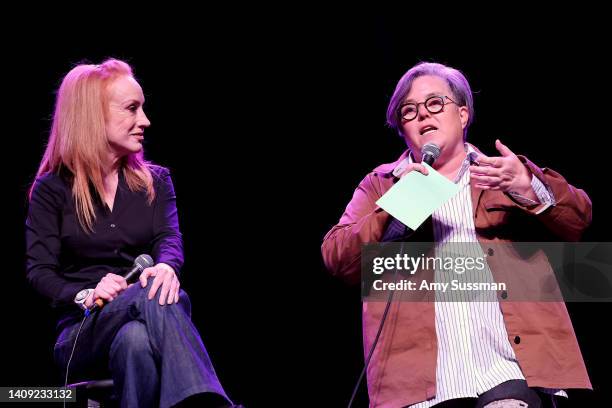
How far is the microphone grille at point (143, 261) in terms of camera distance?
2.34m

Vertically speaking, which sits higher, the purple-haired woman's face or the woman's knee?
the purple-haired woman's face

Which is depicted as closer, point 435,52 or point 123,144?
point 123,144

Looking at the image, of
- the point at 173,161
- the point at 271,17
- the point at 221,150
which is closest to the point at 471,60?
the point at 271,17

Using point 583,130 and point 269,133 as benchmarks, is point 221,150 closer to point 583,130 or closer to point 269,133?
point 269,133

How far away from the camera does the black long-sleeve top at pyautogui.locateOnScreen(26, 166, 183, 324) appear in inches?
96.1

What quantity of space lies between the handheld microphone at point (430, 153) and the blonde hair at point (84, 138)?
39.3 inches

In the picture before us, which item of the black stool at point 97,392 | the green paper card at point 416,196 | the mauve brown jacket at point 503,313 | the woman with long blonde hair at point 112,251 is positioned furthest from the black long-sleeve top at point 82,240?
the green paper card at point 416,196

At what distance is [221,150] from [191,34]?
21.6 inches

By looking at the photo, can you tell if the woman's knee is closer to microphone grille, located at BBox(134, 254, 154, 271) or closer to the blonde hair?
microphone grille, located at BBox(134, 254, 154, 271)

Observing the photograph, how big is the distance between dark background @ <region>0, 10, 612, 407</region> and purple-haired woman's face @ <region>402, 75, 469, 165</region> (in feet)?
3.01

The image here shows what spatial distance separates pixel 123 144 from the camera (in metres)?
2.60

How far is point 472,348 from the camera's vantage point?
2.08m

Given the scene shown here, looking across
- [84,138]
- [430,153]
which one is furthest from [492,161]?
[84,138]

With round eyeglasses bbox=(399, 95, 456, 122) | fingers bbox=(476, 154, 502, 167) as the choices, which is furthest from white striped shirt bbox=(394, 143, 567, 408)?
round eyeglasses bbox=(399, 95, 456, 122)
